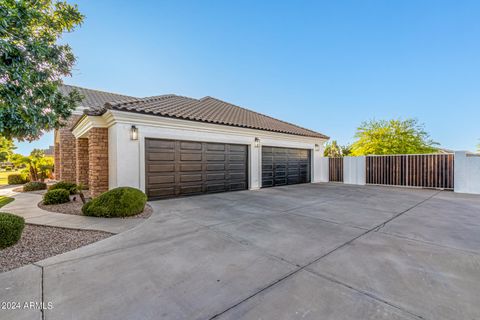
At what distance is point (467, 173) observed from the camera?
1014 centimetres

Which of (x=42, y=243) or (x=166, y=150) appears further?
(x=166, y=150)

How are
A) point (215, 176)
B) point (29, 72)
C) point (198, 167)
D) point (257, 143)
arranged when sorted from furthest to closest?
point (257, 143) → point (215, 176) → point (198, 167) → point (29, 72)

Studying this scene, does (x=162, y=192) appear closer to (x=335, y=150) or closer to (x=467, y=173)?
(x=467, y=173)

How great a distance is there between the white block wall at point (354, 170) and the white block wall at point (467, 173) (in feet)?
14.2

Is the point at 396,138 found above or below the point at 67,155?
above

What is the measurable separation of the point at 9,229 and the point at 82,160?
24.1ft

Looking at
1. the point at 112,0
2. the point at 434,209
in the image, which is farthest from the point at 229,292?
the point at 112,0

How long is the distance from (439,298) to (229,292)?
2214 millimetres

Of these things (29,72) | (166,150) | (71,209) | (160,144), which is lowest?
(71,209)

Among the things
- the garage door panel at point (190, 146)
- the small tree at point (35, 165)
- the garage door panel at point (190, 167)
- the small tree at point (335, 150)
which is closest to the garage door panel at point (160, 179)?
the garage door panel at point (190, 167)

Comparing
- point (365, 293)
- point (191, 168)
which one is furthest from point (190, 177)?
point (365, 293)

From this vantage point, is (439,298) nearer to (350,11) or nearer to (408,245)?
(408,245)

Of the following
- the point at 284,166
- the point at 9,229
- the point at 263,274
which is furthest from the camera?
the point at 284,166

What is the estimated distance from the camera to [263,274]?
8.45 feet
